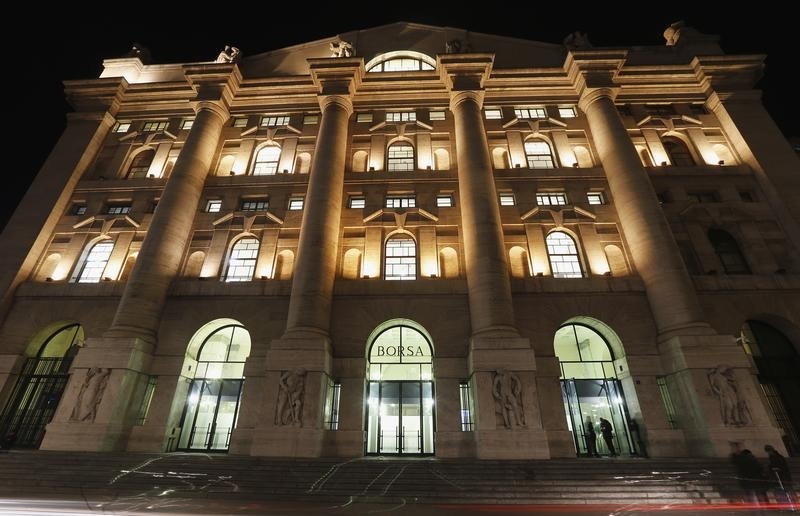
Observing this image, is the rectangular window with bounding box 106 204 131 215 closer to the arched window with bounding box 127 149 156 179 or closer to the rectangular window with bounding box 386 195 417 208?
the arched window with bounding box 127 149 156 179

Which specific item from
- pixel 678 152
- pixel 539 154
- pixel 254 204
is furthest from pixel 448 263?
pixel 678 152

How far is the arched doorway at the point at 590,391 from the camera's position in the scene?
66.4 ft

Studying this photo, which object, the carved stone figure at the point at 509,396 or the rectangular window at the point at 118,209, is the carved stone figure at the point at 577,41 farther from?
the rectangular window at the point at 118,209

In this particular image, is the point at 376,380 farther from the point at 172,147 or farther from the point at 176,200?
the point at 172,147

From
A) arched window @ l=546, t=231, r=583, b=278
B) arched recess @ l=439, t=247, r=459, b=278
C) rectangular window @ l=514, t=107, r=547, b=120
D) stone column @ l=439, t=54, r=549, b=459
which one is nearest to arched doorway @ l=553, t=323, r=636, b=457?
arched window @ l=546, t=231, r=583, b=278

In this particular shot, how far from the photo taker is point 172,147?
3070 cm

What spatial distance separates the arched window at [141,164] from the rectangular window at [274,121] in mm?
8490

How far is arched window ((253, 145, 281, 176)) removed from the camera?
2948 cm

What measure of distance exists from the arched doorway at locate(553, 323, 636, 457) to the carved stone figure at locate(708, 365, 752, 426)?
3.94 metres

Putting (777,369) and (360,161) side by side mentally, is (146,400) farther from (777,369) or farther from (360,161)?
(777,369)

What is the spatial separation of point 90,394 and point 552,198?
2781cm

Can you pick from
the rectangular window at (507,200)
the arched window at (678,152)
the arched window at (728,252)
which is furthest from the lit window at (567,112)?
the arched window at (728,252)

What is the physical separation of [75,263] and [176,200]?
718 centimetres

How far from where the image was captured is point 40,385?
72.3 ft
